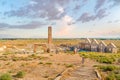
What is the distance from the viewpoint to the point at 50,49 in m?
43.6

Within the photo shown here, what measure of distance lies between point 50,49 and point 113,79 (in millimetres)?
31304

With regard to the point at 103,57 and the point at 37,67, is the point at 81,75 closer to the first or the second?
the point at 37,67

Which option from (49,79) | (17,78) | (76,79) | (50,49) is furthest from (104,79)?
(50,49)

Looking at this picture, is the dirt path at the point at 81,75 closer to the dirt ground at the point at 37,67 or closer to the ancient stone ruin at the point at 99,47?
the dirt ground at the point at 37,67

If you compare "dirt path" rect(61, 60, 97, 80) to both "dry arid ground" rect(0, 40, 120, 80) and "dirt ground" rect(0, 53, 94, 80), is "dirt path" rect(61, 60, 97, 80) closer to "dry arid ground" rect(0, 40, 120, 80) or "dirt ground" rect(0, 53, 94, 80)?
"dry arid ground" rect(0, 40, 120, 80)

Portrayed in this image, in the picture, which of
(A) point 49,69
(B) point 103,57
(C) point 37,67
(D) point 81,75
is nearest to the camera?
(D) point 81,75

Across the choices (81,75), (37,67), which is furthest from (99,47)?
(81,75)

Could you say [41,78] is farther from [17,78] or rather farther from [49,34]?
[49,34]

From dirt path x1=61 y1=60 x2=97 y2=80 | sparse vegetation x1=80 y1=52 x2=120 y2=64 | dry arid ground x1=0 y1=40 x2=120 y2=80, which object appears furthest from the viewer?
sparse vegetation x1=80 y1=52 x2=120 y2=64

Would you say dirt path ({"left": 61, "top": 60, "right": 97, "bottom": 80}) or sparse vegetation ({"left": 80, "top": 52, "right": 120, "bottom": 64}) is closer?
dirt path ({"left": 61, "top": 60, "right": 97, "bottom": 80})

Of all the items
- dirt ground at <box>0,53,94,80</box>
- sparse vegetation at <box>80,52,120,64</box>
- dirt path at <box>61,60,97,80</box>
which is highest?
dirt path at <box>61,60,97,80</box>

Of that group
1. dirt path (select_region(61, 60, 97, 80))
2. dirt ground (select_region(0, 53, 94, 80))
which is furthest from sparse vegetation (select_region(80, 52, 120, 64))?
dirt path (select_region(61, 60, 97, 80))

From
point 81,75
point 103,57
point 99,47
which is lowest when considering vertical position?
point 103,57

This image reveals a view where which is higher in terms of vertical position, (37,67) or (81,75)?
(81,75)
